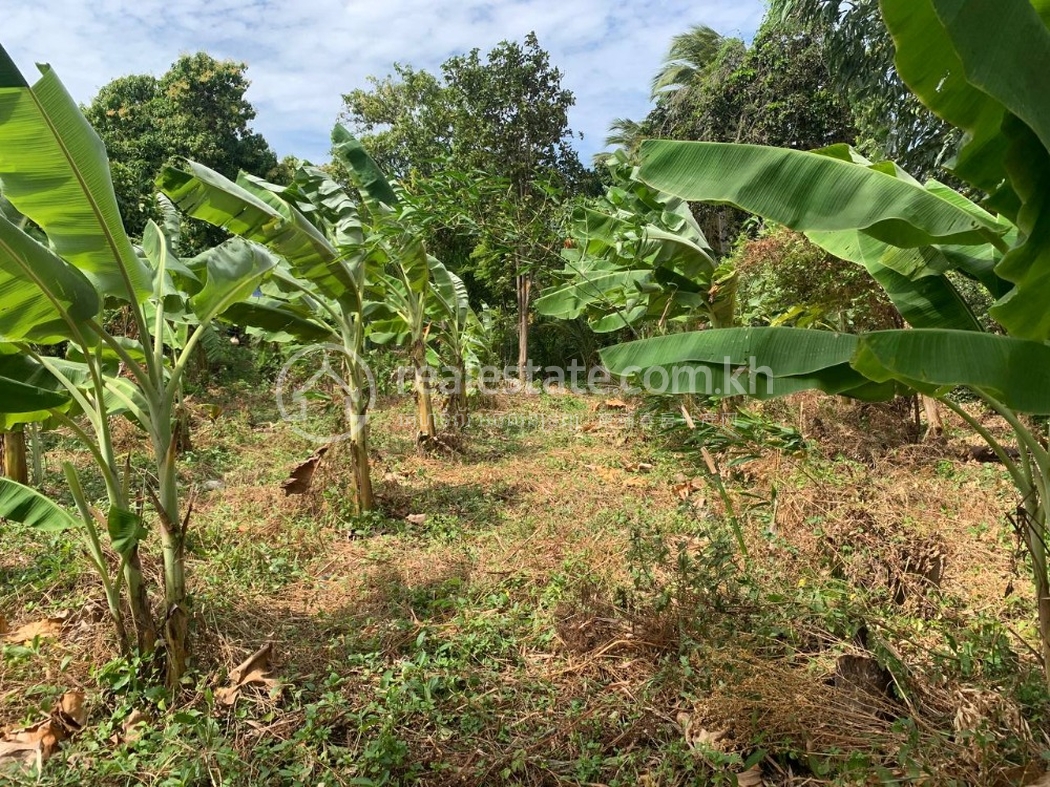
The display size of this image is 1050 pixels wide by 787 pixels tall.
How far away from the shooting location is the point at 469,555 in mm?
4664

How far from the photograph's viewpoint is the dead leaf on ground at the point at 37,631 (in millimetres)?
3291

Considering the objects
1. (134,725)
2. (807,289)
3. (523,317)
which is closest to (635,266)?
(807,289)

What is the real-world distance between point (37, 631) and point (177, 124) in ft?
47.2

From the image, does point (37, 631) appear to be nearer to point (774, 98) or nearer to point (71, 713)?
point (71, 713)

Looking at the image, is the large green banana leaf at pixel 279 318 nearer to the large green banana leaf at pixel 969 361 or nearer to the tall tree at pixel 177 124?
the large green banana leaf at pixel 969 361

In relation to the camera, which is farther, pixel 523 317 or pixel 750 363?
pixel 523 317

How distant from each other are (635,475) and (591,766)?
4.59 meters

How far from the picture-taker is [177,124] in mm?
14258

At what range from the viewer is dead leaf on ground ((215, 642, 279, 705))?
9.57ft

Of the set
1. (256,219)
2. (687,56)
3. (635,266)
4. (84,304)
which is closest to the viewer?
(84,304)

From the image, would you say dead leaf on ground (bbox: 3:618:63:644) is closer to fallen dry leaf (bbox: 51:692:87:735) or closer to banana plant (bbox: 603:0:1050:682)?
fallen dry leaf (bbox: 51:692:87:735)

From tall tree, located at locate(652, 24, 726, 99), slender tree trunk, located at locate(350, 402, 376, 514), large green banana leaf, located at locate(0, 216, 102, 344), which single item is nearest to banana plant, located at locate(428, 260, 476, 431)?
slender tree trunk, located at locate(350, 402, 376, 514)

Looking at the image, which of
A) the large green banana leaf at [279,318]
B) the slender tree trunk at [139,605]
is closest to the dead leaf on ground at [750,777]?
the slender tree trunk at [139,605]

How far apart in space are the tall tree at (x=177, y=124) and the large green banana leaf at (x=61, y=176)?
38.1 ft
